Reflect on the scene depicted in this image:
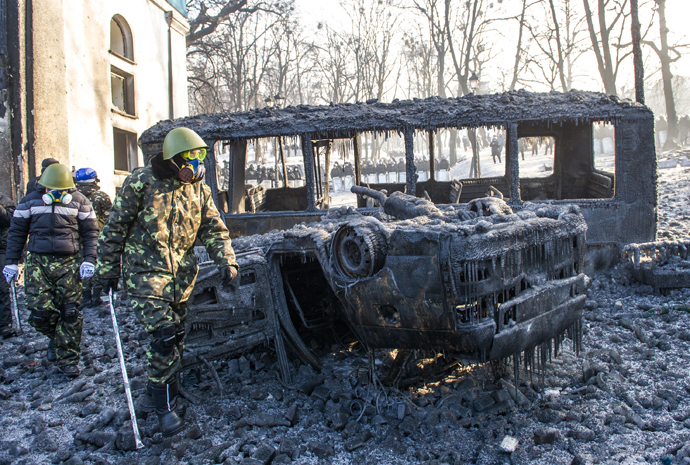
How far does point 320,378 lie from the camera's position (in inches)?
157

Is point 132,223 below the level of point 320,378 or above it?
above

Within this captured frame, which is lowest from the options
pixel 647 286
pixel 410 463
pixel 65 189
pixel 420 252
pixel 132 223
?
pixel 410 463

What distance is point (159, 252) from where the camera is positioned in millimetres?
3199

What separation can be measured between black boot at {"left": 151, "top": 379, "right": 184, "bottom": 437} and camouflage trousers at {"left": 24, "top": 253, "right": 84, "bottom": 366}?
171cm

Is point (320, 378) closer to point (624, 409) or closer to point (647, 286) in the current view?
point (624, 409)

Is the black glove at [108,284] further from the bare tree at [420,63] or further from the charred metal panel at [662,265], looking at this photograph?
the bare tree at [420,63]

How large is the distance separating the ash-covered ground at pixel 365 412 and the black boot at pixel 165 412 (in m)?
0.08

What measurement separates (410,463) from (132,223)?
7.77 ft

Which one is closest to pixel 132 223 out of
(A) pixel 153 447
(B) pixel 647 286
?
(A) pixel 153 447

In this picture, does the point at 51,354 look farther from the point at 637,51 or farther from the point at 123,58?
the point at 637,51

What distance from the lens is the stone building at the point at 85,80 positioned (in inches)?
371

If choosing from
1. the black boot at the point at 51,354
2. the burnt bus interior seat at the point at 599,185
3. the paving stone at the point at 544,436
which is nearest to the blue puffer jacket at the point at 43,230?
the black boot at the point at 51,354

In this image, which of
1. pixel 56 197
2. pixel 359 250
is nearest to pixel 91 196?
pixel 56 197

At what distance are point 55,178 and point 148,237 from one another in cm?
190
